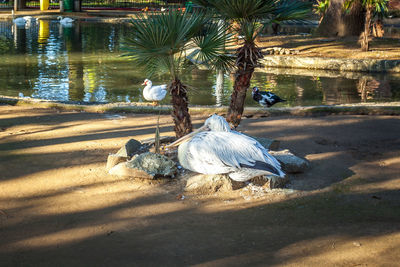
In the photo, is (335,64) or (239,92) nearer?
(239,92)

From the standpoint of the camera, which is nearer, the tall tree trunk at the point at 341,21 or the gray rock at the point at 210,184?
the gray rock at the point at 210,184

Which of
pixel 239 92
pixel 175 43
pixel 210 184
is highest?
pixel 175 43

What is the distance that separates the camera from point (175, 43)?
5660 millimetres

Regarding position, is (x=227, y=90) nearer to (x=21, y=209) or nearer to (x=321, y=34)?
(x=21, y=209)

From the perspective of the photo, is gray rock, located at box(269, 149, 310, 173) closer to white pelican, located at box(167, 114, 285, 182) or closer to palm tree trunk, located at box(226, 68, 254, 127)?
white pelican, located at box(167, 114, 285, 182)

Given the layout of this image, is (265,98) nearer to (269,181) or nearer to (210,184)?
(269,181)

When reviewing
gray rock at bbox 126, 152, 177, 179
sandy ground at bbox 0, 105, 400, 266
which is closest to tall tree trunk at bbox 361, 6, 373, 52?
sandy ground at bbox 0, 105, 400, 266

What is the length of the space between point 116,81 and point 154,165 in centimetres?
885

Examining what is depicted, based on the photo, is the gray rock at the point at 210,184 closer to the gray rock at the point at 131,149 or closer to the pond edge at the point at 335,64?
the gray rock at the point at 131,149

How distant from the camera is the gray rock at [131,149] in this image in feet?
19.5

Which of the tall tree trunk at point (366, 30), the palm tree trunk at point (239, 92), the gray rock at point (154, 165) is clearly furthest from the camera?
the tall tree trunk at point (366, 30)

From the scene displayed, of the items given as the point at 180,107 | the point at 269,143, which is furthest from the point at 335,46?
the point at 180,107

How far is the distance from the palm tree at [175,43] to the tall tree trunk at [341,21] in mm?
16882

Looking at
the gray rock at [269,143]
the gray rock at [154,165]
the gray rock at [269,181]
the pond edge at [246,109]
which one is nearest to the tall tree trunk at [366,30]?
the pond edge at [246,109]
